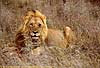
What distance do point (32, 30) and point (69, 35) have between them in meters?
0.56

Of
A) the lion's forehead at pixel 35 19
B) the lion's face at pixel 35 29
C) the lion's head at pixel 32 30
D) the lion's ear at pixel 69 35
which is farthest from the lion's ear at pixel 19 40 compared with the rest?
the lion's ear at pixel 69 35

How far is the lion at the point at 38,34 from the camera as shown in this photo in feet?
18.2

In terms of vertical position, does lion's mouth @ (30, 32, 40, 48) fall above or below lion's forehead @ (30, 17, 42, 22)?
below

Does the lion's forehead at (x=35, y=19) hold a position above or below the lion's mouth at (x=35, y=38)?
above

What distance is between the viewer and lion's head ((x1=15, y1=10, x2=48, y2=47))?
18.2 feet

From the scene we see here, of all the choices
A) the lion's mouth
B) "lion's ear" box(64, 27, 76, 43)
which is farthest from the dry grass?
the lion's mouth

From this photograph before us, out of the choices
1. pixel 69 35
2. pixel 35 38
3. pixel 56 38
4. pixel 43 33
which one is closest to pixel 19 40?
pixel 35 38

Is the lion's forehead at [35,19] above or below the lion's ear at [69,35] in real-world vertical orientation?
above

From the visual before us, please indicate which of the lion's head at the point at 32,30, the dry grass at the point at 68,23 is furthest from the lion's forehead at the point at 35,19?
the dry grass at the point at 68,23

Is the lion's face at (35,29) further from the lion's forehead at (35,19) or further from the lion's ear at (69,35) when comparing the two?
the lion's ear at (69,35)

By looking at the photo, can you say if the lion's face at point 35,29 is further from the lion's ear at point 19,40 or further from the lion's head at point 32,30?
the lion's ear at point 19,40

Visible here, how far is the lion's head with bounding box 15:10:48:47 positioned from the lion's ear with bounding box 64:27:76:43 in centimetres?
30

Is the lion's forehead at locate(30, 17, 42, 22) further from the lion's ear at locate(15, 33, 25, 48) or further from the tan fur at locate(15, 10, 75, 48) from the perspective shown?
the lion's ear at locate(15, 33, 25, 48)

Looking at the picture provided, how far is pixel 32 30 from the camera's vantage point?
5555 millimetres
